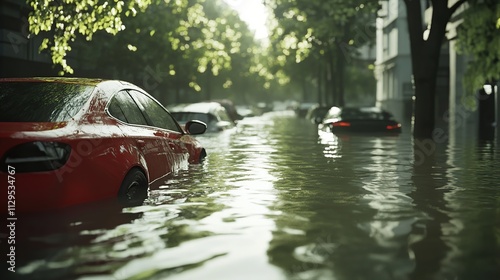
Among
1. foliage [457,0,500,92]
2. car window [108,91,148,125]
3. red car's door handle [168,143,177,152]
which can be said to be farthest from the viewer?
foliage [457,0,500,92]

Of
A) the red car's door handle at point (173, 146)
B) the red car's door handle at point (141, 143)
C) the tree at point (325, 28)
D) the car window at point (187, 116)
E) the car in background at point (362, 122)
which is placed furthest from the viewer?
the tree at point (325, 28)

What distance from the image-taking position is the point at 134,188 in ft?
24.8

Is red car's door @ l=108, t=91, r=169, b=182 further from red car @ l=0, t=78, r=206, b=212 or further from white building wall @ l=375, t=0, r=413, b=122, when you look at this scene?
white building wall @ l=375, t=0, r=413, b=122

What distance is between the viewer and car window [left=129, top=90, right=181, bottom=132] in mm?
8617

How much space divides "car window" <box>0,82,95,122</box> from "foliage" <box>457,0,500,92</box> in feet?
49.7

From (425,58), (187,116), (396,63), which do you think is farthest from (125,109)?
(396,63)

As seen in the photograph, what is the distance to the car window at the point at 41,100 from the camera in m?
6.55

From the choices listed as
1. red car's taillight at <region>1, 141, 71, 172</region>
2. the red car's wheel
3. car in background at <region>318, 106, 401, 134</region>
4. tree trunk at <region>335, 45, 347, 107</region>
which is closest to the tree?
tree trunk at <region>335, 45, 347, 107</region>

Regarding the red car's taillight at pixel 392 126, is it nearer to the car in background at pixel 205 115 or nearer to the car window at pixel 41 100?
the car in background at pixel 205 115

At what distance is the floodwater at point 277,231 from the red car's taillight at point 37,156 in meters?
0.55

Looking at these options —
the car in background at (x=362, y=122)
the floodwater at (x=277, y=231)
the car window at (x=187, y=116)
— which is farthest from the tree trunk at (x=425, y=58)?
the floodwater at (x=277, y=231)

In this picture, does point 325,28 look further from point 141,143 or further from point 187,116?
point 141,143

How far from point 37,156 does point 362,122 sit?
1994 centimetres

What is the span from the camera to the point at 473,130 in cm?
2955
